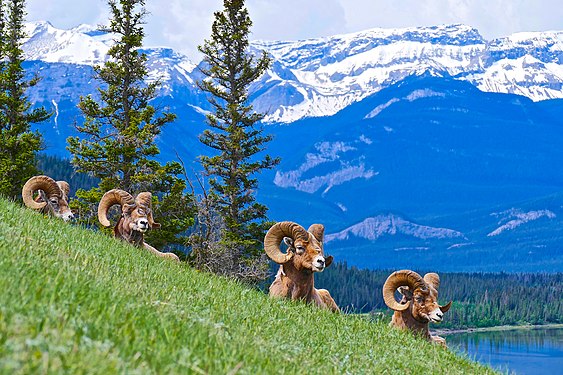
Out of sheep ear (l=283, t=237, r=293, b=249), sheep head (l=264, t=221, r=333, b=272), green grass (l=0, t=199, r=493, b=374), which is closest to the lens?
green grass (l=0, t=199, r=493, b=374)

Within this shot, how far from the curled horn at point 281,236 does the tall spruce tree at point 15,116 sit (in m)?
26.3

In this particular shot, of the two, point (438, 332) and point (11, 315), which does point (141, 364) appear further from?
point (438, 332)

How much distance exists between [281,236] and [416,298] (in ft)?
10.2

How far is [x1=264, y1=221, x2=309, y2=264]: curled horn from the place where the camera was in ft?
51.5

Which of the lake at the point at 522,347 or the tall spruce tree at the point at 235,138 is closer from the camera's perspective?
the tall spruce tree at the point at 235,138

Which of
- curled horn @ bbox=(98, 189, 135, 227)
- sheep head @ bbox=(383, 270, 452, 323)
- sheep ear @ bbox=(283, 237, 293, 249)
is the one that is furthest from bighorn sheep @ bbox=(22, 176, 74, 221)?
sheep head @ bbox=(383, 270, 452, 323)

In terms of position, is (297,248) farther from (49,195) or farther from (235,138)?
(235,138)

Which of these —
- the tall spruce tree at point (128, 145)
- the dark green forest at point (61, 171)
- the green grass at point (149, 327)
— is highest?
the dark green forest at point (61, 171)

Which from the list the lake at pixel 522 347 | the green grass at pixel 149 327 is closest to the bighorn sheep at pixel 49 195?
the green grass at pixel 149 327

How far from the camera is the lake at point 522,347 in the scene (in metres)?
132

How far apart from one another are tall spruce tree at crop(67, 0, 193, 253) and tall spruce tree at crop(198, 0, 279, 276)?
279cm

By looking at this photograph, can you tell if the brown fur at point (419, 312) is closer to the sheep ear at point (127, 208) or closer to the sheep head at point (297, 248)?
the sheep head at point (297, 248)

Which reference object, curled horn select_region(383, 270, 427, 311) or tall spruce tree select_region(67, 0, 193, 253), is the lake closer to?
tall spruce tree select_region(67, 0, 193, 253)

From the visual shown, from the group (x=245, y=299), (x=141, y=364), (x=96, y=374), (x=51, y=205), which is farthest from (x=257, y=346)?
(x=51, y=205)
